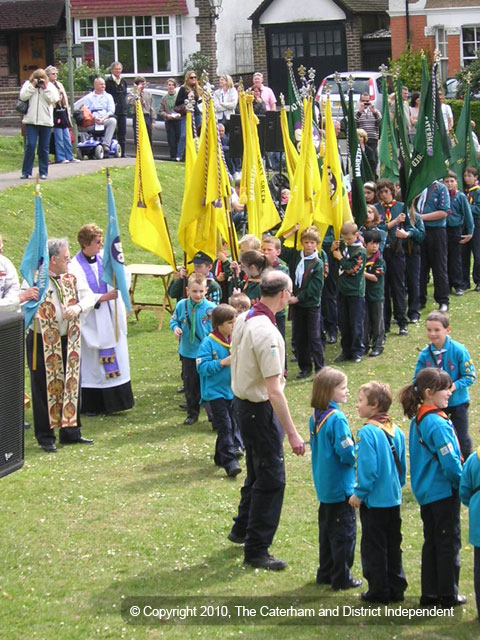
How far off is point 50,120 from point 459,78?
59.3 ft

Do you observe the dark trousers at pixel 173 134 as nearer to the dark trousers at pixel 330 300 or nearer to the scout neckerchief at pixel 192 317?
the dark trousers at pixel 330 300

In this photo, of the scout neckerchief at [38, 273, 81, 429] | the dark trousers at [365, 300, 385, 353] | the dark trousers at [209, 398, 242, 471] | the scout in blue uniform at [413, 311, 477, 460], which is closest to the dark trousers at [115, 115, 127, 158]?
the dark trousers at [365, 300, 385, 353]

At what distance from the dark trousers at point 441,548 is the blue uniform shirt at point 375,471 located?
0.26m

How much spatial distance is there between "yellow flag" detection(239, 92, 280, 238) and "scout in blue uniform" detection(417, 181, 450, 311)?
9.35ft

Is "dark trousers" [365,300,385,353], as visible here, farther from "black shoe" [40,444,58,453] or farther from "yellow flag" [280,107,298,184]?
"black shoe" [40,444,58,453]

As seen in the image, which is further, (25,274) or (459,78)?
(459,78)

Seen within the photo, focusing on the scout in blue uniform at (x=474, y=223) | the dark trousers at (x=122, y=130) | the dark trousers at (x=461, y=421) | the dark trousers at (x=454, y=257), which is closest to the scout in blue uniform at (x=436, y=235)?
the dark trousers at (x=454, y=257)

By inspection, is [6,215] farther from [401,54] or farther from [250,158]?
[401,54]

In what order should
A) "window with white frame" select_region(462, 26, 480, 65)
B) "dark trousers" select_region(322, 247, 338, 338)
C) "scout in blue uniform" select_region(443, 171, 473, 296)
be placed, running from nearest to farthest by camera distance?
1. "dark trousers" select_region(322, 247, 338, 338)
2. "scout in blue uniform" select_region(443, 171, 473, 296)
3. "window with white frame" select_region(462, 26, 480, 65)

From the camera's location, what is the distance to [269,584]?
801 centimetres

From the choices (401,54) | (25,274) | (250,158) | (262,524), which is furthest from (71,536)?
(401,54)

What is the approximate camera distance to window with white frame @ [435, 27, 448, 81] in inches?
1698

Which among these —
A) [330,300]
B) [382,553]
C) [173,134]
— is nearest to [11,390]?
[382,553]

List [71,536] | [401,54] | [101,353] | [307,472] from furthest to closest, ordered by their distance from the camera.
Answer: [401,54] → [101,353] → [307,472] → [71,536]
